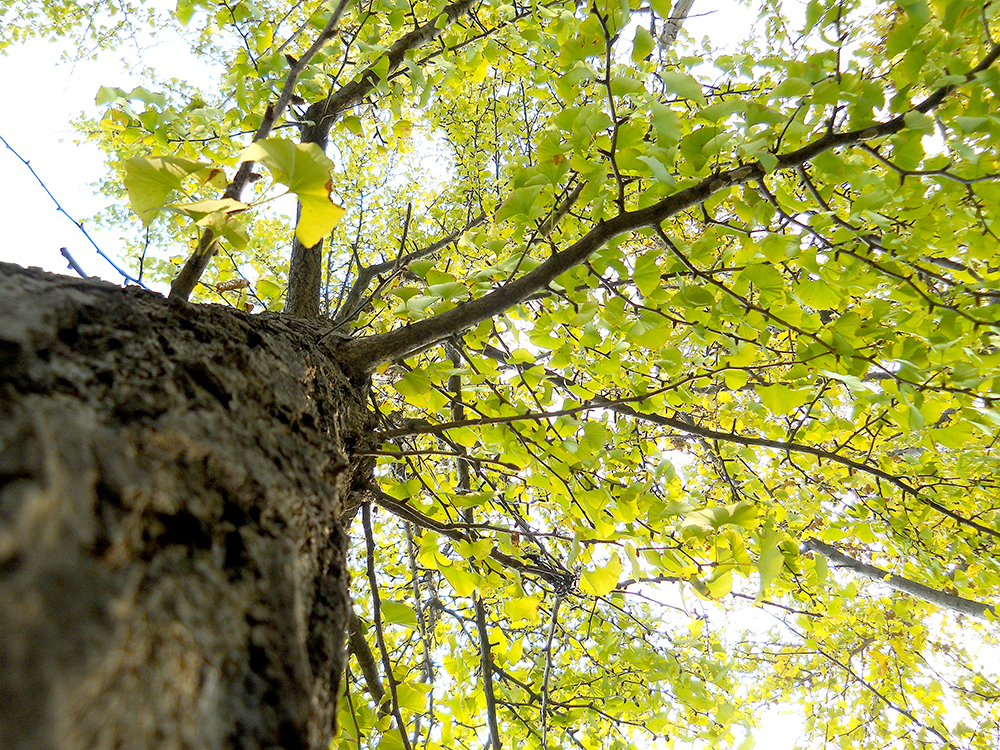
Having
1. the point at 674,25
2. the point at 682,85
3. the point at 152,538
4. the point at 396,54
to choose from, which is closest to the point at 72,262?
the point at 152,538

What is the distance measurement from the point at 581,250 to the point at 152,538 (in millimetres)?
→ 1055

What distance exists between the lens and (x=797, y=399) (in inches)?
52.3

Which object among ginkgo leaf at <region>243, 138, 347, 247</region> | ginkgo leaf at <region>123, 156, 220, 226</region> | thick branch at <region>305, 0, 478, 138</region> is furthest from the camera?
thick branch at <region>305, 0, 478, 138</region>

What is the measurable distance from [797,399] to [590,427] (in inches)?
22.3

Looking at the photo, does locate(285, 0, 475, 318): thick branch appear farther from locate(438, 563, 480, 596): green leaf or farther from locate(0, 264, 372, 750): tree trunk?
locate(0, 264, 372, 750): tree trunk

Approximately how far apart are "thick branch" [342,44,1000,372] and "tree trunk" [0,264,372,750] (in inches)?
21.1

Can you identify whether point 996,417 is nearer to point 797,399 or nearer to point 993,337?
point 797,399

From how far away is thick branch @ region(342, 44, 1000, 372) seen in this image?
115 cm

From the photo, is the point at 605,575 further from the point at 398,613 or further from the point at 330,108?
the point at 330,108

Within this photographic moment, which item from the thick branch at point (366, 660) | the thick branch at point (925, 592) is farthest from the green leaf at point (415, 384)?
the thick branch at point (925, 592)

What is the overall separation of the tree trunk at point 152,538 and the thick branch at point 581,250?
0.54 metres

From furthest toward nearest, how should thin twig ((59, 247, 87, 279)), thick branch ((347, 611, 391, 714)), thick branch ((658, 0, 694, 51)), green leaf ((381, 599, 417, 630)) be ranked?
thick branch ((658, 0, 694, 51)) → thick branch ((347, 611, 391, 714)) → green leaf ((381, 599, 417, 630)) → thin twig ((59, 247, 87, 279))

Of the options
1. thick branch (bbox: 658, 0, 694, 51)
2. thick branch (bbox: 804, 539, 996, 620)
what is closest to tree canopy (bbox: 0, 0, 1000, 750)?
thick branch (bbox: 804, 539, 996, 620)

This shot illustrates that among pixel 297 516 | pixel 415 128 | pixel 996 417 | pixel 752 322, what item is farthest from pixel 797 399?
pixel 415 128
